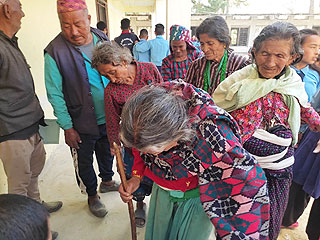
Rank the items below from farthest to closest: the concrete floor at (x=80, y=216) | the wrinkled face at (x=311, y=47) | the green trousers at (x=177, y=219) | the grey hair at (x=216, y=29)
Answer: the concrete floor at (x=80, y=216), the wrinkled face at (x=311, y=47), the grey hair at (x=216, y=29), the green trousers at (x=177, y=219)

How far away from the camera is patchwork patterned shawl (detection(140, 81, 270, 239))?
0.78m

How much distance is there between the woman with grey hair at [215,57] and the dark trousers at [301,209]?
94 centimetres

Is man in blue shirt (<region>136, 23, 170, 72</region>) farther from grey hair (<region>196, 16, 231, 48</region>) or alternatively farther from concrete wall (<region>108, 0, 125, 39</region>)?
concrete wall (<region>108, 0, 125, 39</region>)

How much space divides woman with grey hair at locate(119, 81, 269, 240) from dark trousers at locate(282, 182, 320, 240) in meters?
0.83

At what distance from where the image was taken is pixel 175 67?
221cm

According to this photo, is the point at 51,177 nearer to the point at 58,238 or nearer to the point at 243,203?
the point at 58,238

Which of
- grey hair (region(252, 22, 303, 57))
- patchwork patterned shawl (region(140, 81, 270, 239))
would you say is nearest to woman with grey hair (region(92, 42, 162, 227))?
patchwork patterned shawl (region(140, 81, 270, 239))

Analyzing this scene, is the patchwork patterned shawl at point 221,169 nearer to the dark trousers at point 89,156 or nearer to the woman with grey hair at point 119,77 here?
the woman with grey hair at point 119,77

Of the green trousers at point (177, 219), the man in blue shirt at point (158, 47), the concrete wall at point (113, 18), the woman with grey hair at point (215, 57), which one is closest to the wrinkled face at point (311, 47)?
the woman with grey hair at point (215, 57)

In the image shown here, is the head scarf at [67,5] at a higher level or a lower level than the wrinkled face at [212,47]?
higher

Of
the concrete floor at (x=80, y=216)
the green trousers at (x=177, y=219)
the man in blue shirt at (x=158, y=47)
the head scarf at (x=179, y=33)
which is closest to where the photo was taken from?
the green trousers at (x=177, y=219)

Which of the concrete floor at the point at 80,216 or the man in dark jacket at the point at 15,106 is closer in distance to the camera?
the man in dark jacket at the point at 15,106

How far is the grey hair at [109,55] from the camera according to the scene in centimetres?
136

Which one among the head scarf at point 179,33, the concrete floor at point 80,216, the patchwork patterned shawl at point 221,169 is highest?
the head scarf at point 179,33
